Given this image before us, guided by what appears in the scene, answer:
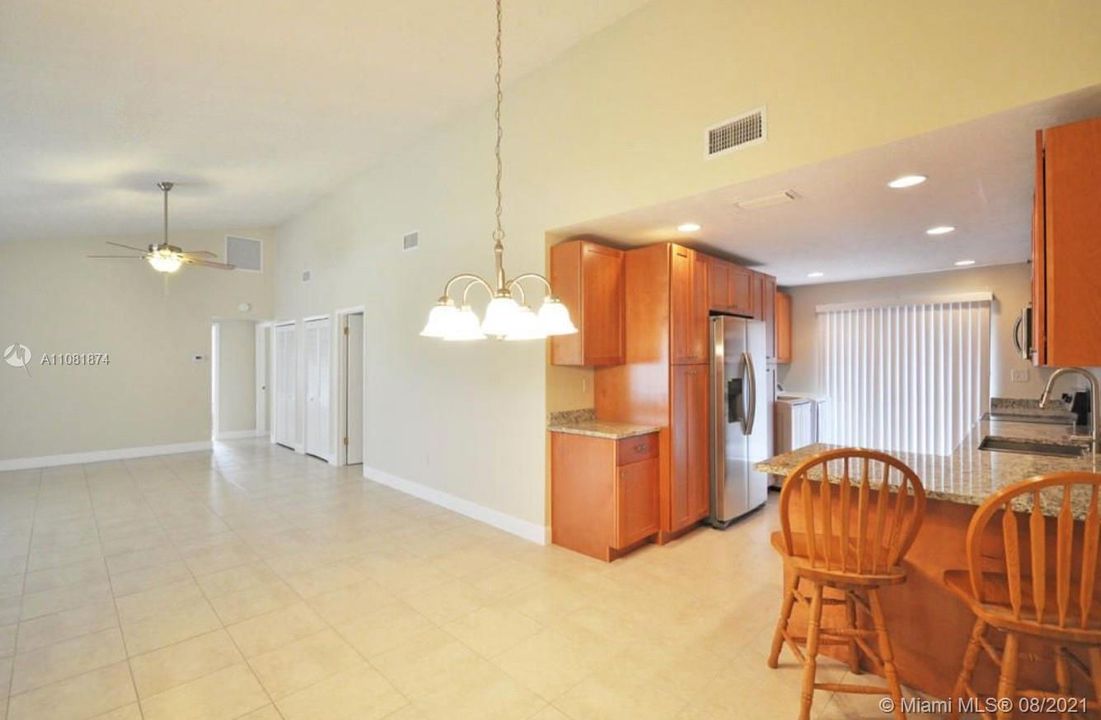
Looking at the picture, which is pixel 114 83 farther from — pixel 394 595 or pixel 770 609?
pixel 770 609

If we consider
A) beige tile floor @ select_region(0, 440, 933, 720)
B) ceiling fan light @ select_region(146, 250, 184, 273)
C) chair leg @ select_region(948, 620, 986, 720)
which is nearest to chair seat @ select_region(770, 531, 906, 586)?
chair leg @ select_region(948, 620, 986, 720)

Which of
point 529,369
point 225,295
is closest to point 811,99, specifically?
point 529,369

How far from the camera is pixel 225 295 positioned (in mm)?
7777

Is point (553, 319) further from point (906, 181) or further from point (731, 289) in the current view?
point (731, 289)

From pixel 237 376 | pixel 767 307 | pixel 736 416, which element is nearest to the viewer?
pixel 736 416

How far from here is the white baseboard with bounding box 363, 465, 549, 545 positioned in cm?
389

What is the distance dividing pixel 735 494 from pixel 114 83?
5.40 m

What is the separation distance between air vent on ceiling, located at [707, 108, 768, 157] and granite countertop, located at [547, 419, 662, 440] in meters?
1.86

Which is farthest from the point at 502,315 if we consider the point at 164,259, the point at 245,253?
the point at 245,253

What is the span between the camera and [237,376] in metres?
8.98

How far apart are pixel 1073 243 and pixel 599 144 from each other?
2.43 metres

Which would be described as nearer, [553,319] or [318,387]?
[553,319]

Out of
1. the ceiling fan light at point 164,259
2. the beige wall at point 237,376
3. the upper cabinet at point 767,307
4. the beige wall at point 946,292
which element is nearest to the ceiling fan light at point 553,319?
the upper cabinet at point 767,307

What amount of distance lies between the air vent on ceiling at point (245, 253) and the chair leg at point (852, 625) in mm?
8553
